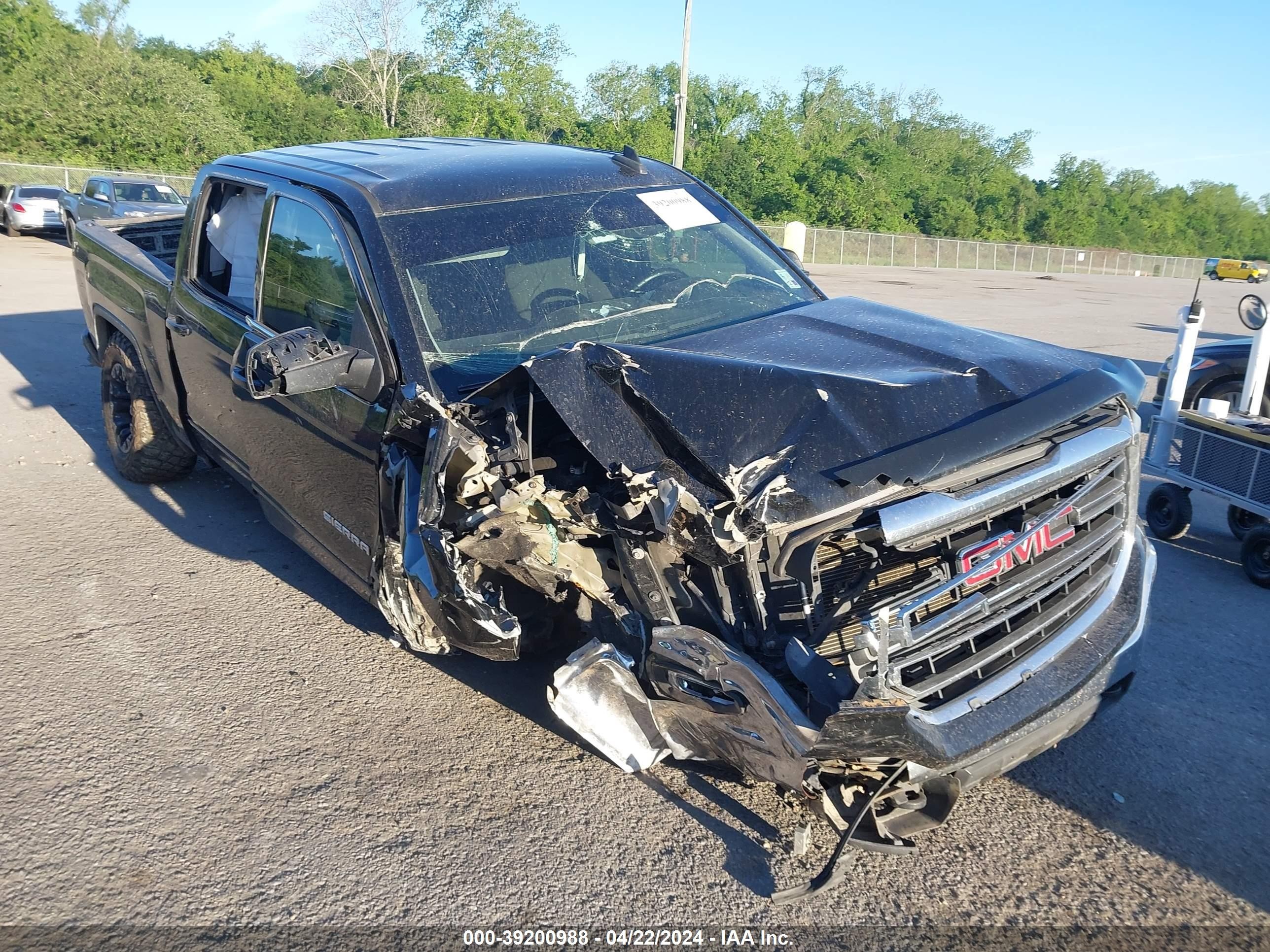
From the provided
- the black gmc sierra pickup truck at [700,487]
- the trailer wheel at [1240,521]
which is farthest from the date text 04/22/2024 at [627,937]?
the trailer wheel at [1240,521]

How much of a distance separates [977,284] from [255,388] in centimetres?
3286

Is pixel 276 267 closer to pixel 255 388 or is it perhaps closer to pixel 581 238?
pixel 255 388

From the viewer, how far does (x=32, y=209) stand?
24797 millimetres

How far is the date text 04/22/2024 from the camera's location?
266 centimetres

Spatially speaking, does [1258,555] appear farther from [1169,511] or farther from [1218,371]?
[1218,371]

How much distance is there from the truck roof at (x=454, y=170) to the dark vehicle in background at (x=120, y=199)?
1727cm

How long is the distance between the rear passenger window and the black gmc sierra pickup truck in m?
0.02

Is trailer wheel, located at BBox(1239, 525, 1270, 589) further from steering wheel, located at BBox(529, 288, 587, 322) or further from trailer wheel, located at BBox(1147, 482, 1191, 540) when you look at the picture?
steering wheel, located at BBox(529, 288, 587, 322)

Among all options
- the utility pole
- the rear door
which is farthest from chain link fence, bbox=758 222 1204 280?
the rear door

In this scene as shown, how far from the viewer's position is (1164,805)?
3.26 meters

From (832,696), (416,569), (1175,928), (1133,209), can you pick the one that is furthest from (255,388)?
(1133,209)

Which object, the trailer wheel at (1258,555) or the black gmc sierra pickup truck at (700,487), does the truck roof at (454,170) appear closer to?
the black gmc sierra pickup truck at (700,487)

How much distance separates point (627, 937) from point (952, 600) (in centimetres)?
126

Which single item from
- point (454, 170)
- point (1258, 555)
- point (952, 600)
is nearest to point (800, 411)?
point (952, 600)
